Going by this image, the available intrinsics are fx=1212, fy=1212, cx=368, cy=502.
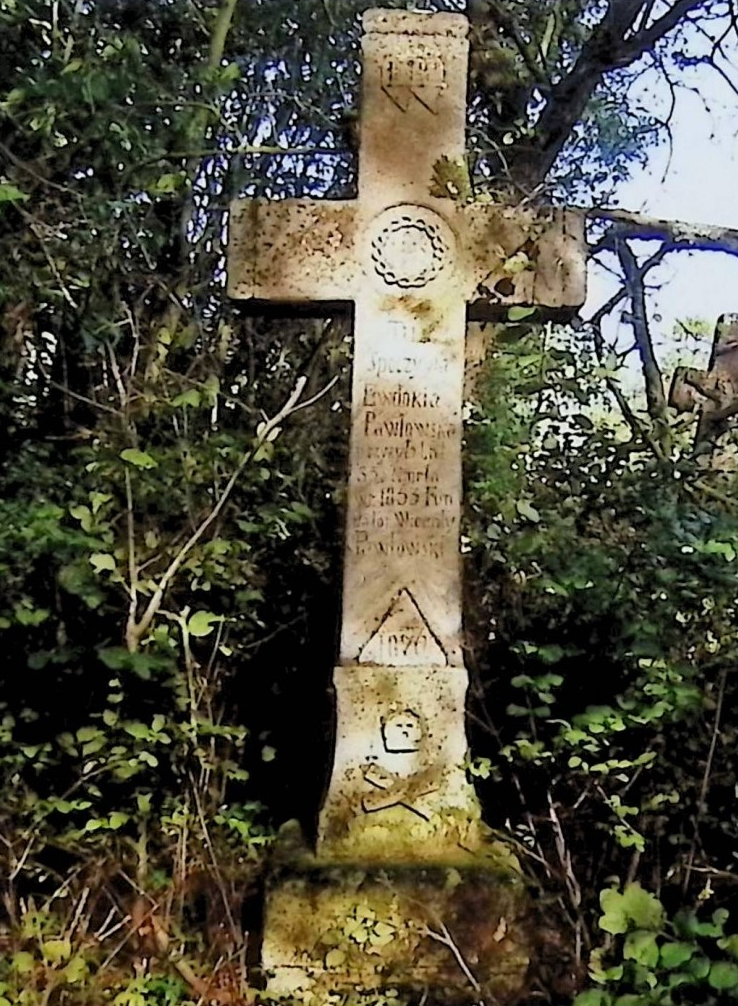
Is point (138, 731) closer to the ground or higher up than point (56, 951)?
higher up

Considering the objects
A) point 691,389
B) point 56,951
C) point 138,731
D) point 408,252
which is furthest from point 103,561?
point 691,389

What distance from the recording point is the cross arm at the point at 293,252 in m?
3.95

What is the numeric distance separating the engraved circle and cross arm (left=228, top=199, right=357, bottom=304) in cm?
9

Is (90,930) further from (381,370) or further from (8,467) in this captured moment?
(8,467)

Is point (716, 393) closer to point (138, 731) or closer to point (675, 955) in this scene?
point (138, 731)

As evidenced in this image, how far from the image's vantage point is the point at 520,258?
3.98m

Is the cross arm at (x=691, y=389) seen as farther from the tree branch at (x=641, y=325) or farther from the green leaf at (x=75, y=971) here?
the green leaf at (x=75, y=971)

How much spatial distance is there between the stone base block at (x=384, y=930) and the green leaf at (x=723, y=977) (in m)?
1.62

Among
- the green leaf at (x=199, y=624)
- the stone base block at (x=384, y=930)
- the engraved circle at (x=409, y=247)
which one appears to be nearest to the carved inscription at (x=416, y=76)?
the engraved circle at (x=409, y=247)

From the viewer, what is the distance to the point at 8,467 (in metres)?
5.51

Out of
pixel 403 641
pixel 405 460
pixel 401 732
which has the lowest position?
pixel 401 732

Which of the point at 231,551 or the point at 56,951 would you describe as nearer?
the point at 56,951

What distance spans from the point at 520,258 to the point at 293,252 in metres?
0.75

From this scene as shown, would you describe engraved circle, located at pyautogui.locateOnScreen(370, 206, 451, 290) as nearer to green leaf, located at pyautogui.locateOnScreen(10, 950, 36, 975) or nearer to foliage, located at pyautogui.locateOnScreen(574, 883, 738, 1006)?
green leaf, located at pyautogui.locateOnScreen(10, 950, 36, 975)
